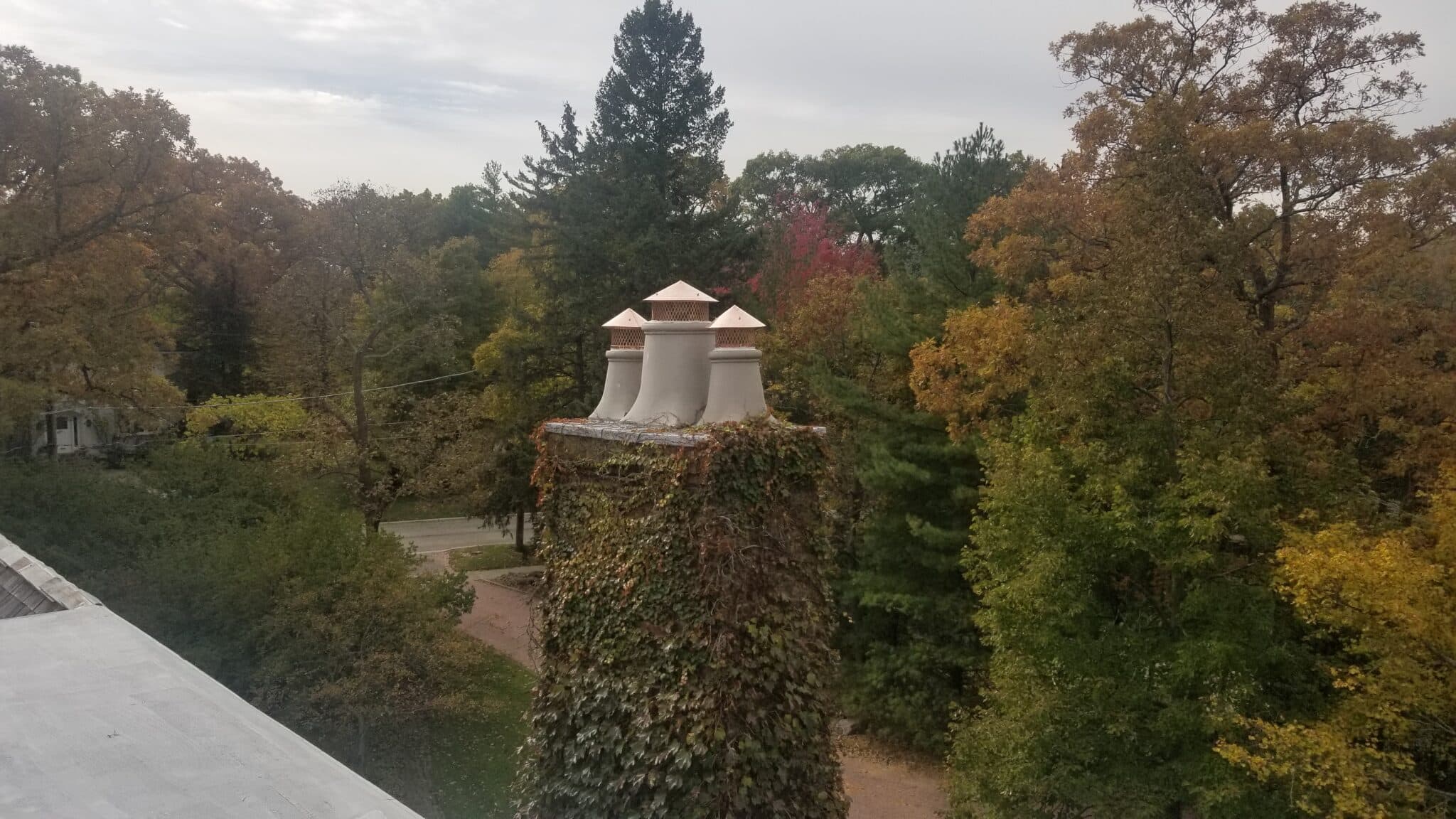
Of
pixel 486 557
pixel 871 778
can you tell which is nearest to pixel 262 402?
pixel 486 557

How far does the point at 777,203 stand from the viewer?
109 feet

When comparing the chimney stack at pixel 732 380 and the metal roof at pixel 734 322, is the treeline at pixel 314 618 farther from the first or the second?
the metal roof at pixel 734 322

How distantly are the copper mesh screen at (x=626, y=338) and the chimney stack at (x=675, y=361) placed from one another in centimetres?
95

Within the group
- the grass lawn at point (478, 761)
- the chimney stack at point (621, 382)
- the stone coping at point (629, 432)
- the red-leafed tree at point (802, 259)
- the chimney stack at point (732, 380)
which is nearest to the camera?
the stone coping at point (629, 432)

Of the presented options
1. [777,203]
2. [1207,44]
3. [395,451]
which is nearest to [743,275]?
[395,451]

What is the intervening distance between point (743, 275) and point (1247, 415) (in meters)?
11.5

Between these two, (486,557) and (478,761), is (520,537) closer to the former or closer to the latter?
(486,557)

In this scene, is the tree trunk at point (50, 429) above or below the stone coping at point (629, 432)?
below

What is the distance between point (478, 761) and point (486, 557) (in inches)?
445

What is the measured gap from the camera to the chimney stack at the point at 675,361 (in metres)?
7.12

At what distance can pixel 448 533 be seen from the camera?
25531 mm

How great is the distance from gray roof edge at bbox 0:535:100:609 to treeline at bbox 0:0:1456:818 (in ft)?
17.9

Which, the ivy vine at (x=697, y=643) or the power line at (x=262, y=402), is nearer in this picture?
the ivy vine at (x=697, y=643)

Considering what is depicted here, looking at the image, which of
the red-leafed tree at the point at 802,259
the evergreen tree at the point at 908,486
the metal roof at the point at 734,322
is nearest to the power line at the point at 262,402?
the red-leafed tree at the point at 802,259
